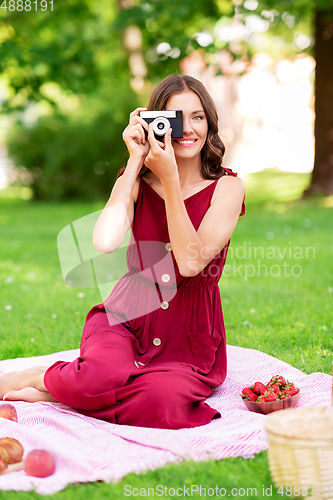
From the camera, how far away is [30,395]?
3059 mm

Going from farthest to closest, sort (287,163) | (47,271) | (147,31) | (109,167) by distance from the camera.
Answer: (287,163) → (109,167) → (147,31) → (47,271)

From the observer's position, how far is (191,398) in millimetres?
2729

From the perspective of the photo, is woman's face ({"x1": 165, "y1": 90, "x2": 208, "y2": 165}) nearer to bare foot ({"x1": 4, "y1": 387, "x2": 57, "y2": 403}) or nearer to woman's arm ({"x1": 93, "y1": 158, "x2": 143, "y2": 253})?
woman's arm ({"x1": 93, "y1": 158, "x2": 143, "y2": 253})

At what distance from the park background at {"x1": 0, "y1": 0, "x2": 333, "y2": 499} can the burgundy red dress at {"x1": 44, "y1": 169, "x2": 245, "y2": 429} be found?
41cm

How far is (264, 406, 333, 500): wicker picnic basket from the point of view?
2.00 metres

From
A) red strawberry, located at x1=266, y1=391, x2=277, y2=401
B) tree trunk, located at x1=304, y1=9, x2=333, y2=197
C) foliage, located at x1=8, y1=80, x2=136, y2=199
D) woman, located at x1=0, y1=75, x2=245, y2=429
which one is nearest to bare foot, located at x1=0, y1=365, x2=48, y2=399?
woman, located at x1=0, y1=75, x2=245, y2=429

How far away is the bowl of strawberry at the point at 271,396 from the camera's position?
283 centimetres

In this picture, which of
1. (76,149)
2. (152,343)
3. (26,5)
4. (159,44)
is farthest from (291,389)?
(76,149)

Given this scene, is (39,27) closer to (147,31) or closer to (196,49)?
(147,31)

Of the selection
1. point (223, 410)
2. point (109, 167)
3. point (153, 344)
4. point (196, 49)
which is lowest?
point (223, 410)

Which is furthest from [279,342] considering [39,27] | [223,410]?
[39,27]

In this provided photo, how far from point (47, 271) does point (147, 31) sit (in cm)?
645

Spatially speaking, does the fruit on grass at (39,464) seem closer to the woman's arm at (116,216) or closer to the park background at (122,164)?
the park background at (122,164)

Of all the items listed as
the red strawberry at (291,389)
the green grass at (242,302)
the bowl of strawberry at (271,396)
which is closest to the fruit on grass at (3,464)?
the green grass at (242,302)
